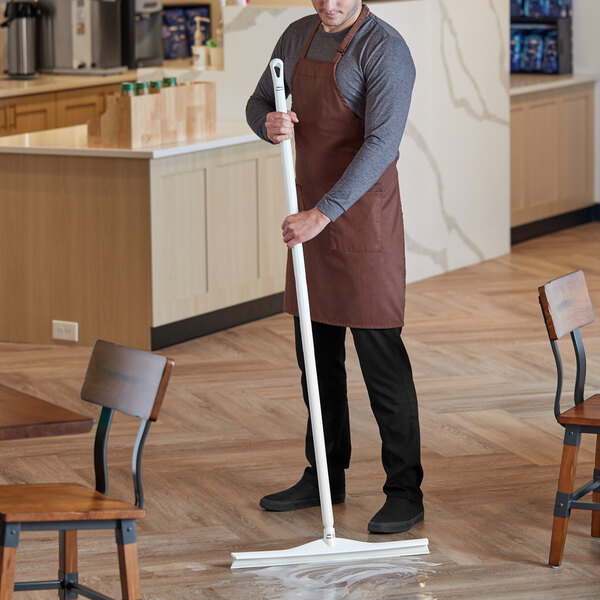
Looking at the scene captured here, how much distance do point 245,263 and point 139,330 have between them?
724 millimetres

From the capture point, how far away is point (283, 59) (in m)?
3.40

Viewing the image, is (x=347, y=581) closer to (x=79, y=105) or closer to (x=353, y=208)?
(x=353, y=208)

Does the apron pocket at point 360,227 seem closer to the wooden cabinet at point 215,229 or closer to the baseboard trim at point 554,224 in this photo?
the wooden cabinet at point 215,229

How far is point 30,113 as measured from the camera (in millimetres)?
7570

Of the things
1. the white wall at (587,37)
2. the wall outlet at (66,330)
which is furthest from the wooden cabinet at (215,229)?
the white wall at (587,37)

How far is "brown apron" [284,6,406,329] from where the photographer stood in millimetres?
3262

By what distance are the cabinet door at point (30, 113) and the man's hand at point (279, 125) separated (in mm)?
4554

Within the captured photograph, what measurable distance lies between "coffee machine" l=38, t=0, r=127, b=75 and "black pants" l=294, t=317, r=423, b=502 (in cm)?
511

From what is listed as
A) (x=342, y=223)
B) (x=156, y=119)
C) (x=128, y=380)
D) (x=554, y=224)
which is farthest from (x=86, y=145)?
(x=554, y=224)

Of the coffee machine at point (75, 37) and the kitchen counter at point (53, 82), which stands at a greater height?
the coffee machine at point (75, 37)

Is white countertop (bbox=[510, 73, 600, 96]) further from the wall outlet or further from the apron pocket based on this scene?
the apron pocket

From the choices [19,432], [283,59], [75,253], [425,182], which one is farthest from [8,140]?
[19,432]

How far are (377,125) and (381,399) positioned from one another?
0.76 metres

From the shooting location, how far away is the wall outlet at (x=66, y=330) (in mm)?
5660
